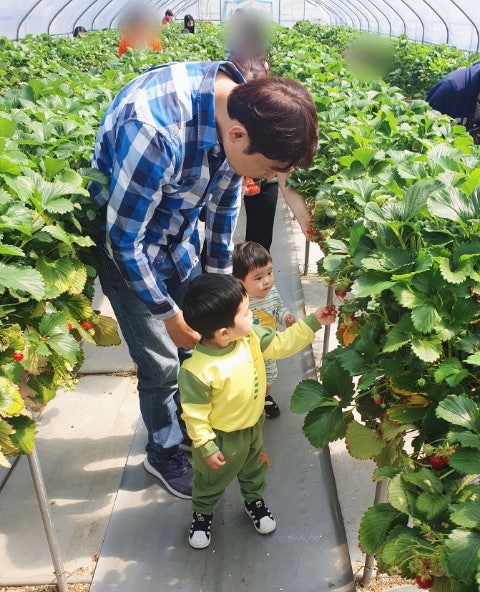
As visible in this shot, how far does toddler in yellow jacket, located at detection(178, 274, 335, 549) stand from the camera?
204cm

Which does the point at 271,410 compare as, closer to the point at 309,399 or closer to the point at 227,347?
the point at 227,347

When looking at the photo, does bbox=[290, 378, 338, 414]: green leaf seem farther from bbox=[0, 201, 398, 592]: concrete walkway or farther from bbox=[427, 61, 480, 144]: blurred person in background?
bbox=[427, 61, 480, 144]: blurred person in background

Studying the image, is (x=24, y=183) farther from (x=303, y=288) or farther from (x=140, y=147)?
(x=303, y=288)

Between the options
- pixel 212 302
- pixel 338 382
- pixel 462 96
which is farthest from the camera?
pixel 462 96

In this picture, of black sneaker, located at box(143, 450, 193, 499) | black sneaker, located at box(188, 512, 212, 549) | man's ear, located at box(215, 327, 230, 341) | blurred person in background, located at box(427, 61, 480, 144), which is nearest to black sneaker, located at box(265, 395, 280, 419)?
black sneaker, located at box(143, 450, 193, 499)

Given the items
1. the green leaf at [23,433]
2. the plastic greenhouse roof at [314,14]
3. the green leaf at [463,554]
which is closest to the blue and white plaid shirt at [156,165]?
the green leaf at [23,433]

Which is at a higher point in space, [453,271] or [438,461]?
[453,271]

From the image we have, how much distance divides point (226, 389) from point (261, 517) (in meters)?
0.64

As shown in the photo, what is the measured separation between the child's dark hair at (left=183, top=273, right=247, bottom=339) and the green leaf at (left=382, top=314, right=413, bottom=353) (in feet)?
2.18

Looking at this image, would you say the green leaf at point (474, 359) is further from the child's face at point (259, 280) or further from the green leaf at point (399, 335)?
the child's face at point (259, 280)

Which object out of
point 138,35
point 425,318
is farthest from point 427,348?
point 138,35

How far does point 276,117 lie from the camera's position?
66.4 inches

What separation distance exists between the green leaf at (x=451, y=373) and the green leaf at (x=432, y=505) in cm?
25

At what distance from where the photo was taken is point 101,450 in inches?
116
